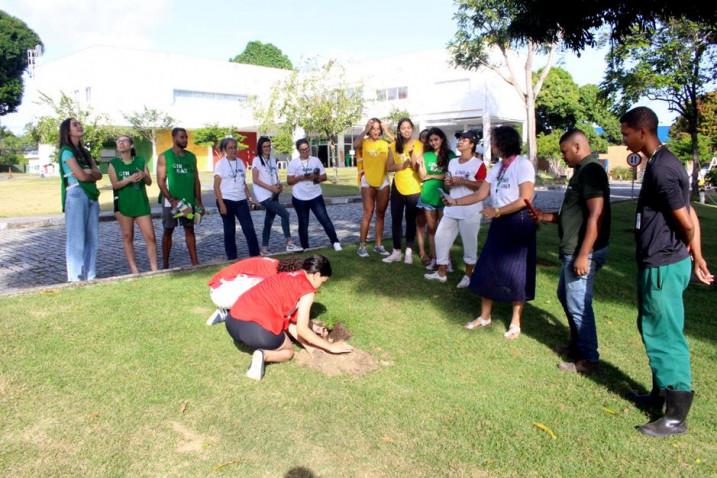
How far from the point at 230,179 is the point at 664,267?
18.9ft

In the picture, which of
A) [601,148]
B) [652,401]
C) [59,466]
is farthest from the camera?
[601,148]

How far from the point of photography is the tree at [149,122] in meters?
36.3

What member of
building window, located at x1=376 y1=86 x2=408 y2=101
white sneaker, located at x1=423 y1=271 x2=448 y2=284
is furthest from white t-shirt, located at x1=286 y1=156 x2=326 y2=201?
building window, located at x1=376 y1=86 x2=408 y2=101

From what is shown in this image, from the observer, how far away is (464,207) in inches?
235

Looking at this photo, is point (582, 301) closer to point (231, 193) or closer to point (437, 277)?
point (437, 277)

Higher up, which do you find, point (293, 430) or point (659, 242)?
point (659, 242)

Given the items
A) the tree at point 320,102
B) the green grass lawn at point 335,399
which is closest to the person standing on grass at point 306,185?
the green grass lawn at point 335,399

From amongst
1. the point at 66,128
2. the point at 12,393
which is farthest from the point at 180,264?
the point at 12,393

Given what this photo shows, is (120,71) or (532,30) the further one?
(120,71)

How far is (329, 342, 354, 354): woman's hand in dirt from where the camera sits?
440cm

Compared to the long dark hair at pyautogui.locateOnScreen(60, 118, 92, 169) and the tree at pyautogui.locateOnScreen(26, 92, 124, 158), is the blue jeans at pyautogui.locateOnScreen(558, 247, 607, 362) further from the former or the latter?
the tree at pyautogui.locateOnScreen(26, 92, 124, 158)

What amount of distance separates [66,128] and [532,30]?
5250 millimetres

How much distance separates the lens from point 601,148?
147 feet

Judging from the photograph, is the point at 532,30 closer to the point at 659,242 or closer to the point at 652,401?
the point at 659,242
